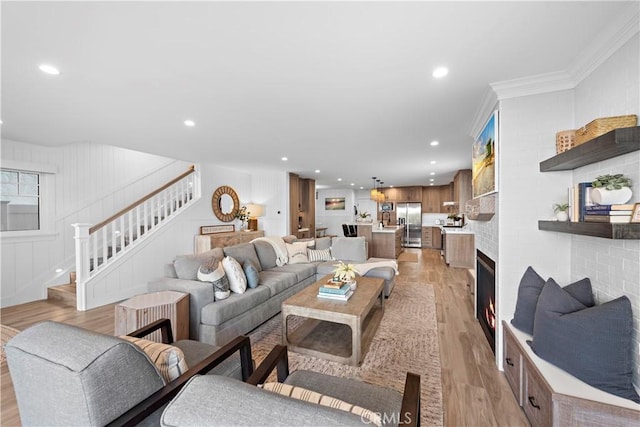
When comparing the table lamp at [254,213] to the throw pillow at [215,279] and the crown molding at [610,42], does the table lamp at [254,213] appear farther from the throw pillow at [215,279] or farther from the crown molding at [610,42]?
the crown molding at [610,42]

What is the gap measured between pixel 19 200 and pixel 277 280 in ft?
14.1

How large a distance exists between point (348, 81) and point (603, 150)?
1.68m

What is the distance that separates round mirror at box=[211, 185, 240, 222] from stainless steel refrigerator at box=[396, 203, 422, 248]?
597 centimetres

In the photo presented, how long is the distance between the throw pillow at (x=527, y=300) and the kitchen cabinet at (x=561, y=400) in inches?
9.1

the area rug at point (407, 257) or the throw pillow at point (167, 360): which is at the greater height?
the throw pillow at point (167, 360)

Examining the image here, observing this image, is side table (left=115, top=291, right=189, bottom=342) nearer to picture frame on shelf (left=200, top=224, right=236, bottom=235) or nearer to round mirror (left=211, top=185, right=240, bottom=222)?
picture frame on shelf (left=200, top=224, right=236, bottom=235)

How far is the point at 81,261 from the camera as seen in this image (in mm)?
3723

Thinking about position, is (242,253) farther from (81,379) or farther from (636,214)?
(636,214)

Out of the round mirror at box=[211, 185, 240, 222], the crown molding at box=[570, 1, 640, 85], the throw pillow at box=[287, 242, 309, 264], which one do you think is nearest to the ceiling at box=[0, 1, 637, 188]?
the crown molding at box=[570, 1, 640, 85]

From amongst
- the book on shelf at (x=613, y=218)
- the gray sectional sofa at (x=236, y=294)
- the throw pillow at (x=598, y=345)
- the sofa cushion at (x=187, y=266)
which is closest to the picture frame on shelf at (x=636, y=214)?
the book on shelf at (x=613, y=218)

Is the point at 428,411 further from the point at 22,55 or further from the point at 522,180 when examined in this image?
the point at 22,55

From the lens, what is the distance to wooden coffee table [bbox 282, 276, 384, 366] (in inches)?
90.2

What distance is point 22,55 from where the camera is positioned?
1.78 m

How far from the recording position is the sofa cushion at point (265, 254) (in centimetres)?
400
